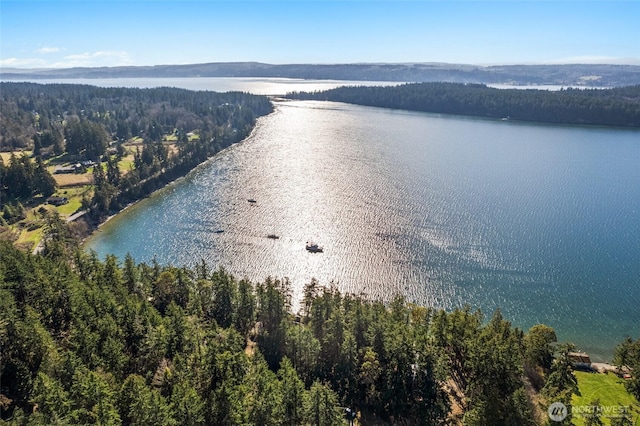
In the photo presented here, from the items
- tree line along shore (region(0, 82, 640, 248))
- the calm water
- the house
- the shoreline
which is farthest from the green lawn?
tree line along shore (region(0, 82, 640, 248))

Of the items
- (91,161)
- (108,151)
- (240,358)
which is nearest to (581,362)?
(240,358)

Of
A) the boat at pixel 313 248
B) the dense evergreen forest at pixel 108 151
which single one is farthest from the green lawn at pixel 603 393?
the dense evergreen forest at pixel 108 151

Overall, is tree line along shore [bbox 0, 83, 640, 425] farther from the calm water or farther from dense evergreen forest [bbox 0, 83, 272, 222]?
dense evergreen forest [bbox 0, 83, 272, 222]

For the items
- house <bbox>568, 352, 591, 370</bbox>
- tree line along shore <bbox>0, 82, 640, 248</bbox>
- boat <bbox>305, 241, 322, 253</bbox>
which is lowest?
house <bbox>568, 352, 591, 370</bbox>

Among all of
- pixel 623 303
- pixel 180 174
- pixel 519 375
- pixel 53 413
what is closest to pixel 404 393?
pixel 519 375

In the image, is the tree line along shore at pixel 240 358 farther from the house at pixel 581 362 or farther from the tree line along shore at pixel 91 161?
the tree line along shore at pixel 91 161

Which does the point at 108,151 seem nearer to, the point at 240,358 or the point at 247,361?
the point at 247,361

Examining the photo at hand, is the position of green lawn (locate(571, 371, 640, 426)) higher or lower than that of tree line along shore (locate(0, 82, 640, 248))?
lower

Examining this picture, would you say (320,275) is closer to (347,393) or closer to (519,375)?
(347,393)
